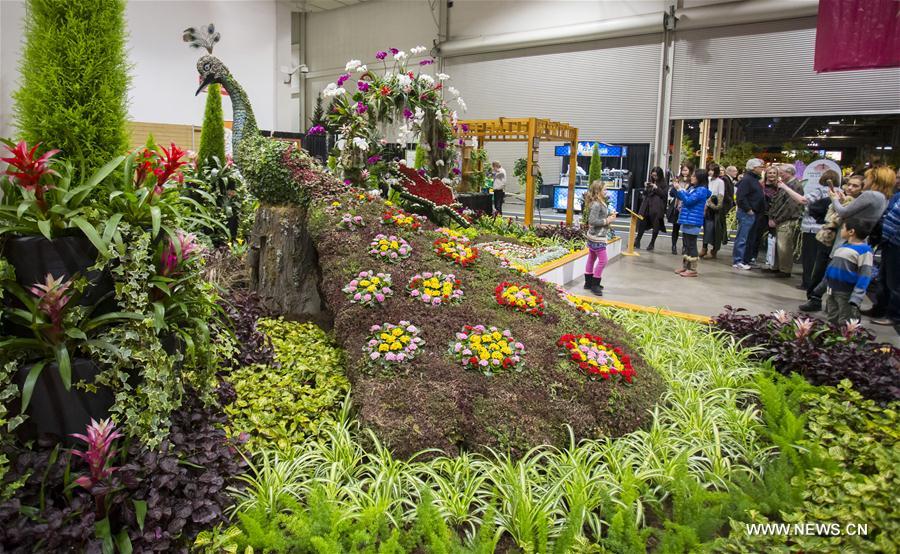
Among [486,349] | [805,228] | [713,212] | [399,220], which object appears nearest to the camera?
[486,349]

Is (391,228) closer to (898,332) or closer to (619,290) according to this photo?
(619,290)

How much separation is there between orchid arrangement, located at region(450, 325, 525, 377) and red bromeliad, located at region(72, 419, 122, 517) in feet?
5.58

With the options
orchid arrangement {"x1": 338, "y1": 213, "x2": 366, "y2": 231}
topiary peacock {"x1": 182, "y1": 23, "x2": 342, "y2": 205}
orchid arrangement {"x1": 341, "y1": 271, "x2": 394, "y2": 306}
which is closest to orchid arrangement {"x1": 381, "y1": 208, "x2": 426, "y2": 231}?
orchid arrangement {"x1": 338, "y1": 213, "x2": 366, "y2": 231}

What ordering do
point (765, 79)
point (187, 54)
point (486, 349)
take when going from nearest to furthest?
point (486, 349), point (187, 54), point (765, 79)

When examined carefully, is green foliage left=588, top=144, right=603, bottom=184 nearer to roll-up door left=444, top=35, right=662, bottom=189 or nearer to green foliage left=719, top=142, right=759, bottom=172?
roll-up door left=444, top=35, right=662, bottom=189

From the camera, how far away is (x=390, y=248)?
12.8 ft

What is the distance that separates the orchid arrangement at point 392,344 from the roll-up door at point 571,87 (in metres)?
11.4

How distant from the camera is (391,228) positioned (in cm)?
422

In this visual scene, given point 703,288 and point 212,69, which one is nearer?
point 212,69

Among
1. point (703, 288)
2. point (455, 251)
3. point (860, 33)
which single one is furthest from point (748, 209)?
point (455, 251)

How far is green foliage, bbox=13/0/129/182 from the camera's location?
209cm

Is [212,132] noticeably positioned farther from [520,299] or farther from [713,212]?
[713,212]

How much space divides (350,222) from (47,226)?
2368mm

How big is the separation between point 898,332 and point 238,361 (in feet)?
19.8
